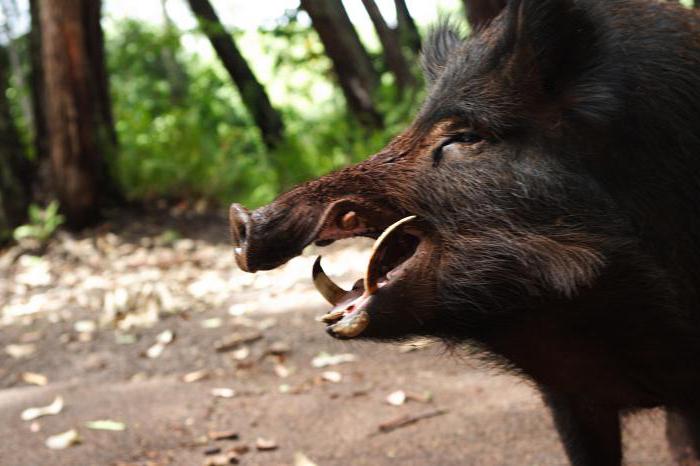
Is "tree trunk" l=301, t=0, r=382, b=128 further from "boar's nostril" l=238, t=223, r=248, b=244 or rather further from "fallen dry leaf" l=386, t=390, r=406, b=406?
"boar's nostril" l=238, t=223, r=248, b=244

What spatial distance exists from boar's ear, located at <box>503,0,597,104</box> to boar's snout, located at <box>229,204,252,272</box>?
2.94 ft

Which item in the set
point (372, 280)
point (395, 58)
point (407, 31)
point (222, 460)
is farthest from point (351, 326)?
point (395, 58)

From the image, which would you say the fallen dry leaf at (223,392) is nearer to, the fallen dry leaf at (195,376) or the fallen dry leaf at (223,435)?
the fallen dry leaf at (195,376)

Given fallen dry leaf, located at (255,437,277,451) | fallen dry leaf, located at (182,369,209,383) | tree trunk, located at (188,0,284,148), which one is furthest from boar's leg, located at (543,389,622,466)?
tree trunk, located at (188,0,284,148)

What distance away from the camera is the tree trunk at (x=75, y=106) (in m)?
8.66

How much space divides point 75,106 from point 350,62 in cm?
361

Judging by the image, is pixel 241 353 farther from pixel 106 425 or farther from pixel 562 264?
pixel 562 264

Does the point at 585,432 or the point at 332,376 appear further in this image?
the point at 332,376

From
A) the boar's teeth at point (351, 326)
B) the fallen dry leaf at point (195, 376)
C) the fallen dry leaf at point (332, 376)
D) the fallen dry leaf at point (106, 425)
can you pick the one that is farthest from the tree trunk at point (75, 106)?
the boar's teeth at point (351, 326)

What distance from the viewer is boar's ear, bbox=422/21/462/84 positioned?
10.1 ft

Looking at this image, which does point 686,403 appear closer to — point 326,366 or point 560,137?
point 560,137

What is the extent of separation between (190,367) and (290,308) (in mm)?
1233

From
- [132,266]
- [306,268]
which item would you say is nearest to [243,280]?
[306,268]

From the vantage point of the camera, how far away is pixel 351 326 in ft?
7.66
